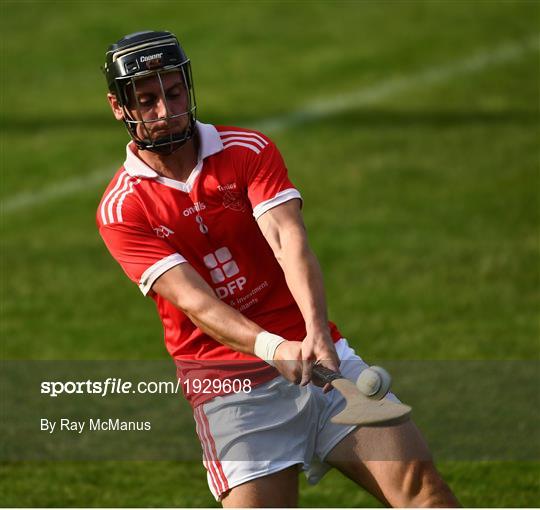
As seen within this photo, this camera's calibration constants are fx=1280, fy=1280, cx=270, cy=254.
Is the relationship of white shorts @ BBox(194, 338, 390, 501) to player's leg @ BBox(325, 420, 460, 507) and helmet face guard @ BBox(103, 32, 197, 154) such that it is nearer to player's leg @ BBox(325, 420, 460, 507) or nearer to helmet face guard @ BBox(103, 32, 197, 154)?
player's leg @ BBox(325, 420, 460, 507)

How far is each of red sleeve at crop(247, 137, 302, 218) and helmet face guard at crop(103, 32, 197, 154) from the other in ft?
1.16

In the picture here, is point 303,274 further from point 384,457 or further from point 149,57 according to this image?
point 149,57

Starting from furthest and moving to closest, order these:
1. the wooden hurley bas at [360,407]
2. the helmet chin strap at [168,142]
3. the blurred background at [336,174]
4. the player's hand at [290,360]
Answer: the blurred background at [336,174]
the helmet chin strap at [168,142]
the player's hand at [290,360]
the wooden hurley bas at [360,407]

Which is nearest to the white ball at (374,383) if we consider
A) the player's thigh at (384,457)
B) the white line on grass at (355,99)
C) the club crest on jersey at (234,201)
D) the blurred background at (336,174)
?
the player's thigh at (384,457)

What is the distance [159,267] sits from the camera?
5734 mm

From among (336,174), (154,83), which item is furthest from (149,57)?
(336,174)

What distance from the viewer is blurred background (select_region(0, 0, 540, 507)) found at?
10.6 m

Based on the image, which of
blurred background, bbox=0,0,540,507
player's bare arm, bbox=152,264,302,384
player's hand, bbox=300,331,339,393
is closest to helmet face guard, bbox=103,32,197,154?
player's bare arm, bbox=152,264,302,384

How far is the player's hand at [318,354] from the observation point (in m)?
5.31

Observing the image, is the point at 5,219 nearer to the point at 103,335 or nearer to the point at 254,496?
the point at 103,335

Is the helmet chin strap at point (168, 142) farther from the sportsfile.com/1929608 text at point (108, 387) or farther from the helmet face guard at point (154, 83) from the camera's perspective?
the sportsfile.com/1929608 text at point (108, 387)

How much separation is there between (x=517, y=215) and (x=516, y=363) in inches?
156

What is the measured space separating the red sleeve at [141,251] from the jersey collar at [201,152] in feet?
0.85

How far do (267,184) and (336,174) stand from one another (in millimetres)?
9646
